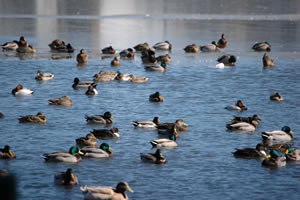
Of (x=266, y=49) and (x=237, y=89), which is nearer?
(x=237, y=89)

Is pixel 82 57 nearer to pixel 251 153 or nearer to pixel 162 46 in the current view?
pixel 162 46

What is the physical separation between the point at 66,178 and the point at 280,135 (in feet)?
23.9

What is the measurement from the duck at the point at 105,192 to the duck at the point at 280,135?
679cm

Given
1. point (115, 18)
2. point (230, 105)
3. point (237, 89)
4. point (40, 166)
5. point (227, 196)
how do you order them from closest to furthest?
point (227, 196) → point (40, 166) → point (230, 105) → point (237, 89) → point (115, 18)

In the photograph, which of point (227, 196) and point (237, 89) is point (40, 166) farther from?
point (237, 89)

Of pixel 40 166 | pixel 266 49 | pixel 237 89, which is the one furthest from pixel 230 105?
pixel 266 49

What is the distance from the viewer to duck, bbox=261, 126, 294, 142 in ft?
59.0

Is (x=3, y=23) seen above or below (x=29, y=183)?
above

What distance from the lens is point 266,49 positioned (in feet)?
118

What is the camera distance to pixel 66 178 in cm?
1338

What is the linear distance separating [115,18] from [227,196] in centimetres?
3949

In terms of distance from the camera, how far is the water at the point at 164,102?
14.1 metres

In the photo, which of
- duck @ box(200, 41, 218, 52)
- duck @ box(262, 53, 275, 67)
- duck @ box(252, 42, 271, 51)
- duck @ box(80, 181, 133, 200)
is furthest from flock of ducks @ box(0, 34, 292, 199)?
duck @ box(252, 42, 271, 51)

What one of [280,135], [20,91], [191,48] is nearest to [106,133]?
[280,135]
